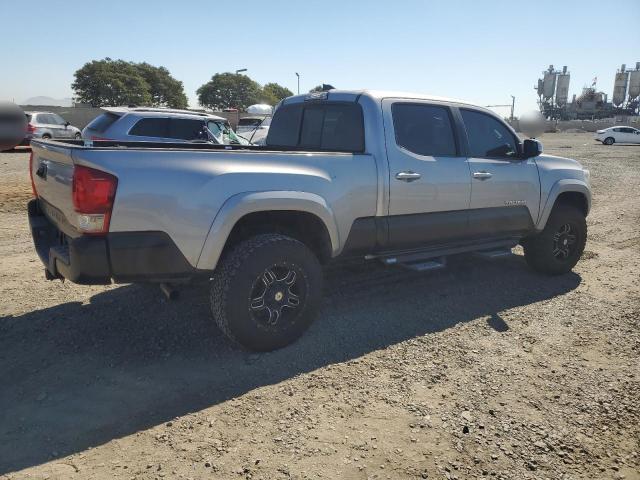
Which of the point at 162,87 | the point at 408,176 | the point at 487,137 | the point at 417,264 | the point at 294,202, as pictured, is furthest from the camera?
the point at 162,87

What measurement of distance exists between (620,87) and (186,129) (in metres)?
111

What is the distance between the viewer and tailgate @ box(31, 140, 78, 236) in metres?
3.02

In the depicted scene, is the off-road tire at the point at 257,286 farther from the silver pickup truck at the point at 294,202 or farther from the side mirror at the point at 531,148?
the side mirror at the point at 531,148

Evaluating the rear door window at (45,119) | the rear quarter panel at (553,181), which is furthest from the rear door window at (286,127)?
the rear door window at (45,119)

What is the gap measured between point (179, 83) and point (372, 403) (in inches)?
3079

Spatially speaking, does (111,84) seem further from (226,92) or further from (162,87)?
(226,92)

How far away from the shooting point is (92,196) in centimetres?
285

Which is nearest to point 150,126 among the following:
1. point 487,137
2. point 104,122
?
point 104,122

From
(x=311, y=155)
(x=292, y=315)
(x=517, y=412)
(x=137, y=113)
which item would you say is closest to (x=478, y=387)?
(x=517, y=412)

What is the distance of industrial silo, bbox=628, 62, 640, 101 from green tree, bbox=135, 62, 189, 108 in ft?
285

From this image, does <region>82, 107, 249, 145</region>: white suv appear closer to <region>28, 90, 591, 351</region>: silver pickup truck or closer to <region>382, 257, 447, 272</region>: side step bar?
<region>28, 90, 591, 351</region>: silver pickup truck

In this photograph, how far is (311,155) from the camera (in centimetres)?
363

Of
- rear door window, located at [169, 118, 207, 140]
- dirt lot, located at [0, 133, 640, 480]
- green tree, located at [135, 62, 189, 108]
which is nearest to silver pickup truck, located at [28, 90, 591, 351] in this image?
dirt lot, located at [0, 133, 640, 480]

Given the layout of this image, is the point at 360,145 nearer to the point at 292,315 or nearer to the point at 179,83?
the point at 292,315
